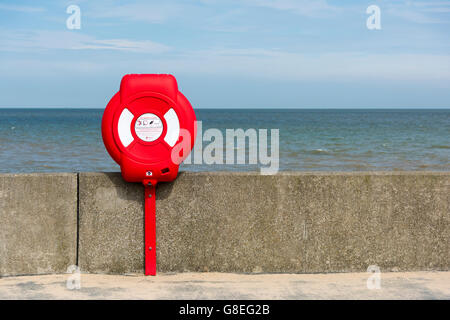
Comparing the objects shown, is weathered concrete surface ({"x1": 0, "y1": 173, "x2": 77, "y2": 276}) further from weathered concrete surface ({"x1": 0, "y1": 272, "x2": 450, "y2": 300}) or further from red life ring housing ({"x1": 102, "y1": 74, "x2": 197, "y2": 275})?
red life ring housing ({"x1": 102, "y1": 74, "x2": 197, "y2": 275})

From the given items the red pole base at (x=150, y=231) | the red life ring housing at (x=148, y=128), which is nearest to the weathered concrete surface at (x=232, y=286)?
the red pole base at (x=150, y=231)

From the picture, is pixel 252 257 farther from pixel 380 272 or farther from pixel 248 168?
pixel 248 168

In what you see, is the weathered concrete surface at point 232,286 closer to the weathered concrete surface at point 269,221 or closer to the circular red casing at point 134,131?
the weathered concrete surface at point 269,221

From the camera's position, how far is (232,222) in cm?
388

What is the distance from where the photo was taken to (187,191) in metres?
3.85

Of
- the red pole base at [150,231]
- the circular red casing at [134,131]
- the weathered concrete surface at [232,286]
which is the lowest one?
the weathered concrete surface at [232,286]

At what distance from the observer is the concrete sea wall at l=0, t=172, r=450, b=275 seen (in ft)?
12.5

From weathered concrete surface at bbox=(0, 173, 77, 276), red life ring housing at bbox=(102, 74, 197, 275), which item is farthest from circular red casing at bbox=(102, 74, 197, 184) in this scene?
weathered concrete surface at bbox=(0, 173, 77, 276)

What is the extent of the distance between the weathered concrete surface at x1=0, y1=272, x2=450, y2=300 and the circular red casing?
2.36 ft

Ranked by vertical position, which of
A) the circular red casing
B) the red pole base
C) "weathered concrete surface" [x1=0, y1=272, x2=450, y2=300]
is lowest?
"weathered concrete surface" [x1=0, y1=272, x2=450, y2=300]

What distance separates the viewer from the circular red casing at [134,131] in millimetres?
3672
